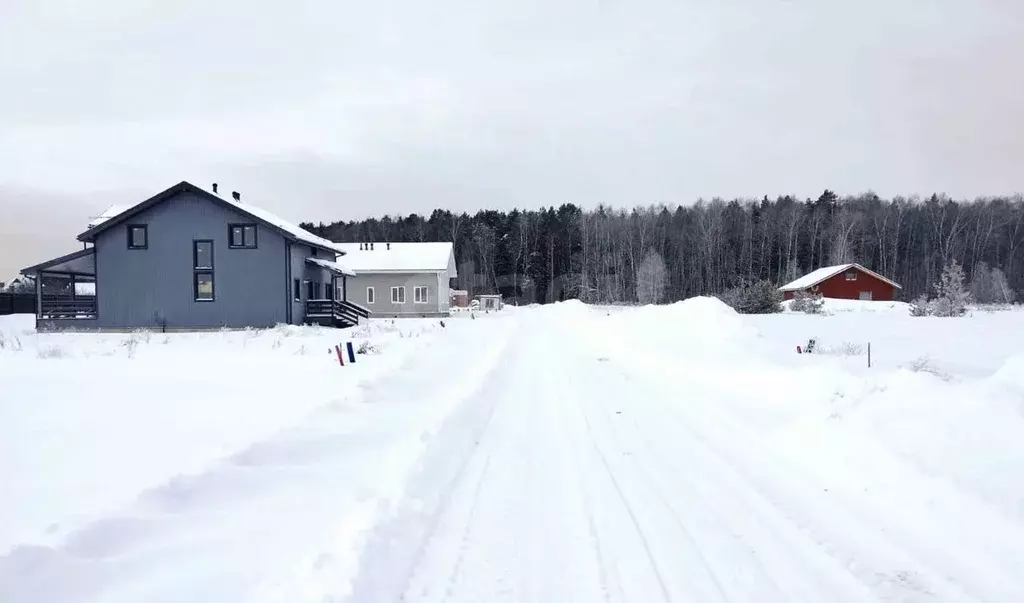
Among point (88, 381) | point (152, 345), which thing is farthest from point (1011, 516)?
point (152, 345)

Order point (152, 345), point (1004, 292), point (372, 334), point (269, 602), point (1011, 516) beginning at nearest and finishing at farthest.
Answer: point (269, 602) < point (1011, 516) < point (152, 345) < point (372, 334) < point (1004, 292)

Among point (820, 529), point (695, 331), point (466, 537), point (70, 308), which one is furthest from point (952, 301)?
point (70, 308)

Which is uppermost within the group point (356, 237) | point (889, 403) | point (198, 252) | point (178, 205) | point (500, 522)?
point (356, 237)

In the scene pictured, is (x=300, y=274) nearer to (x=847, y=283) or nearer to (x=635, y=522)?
(x=635, y=522)

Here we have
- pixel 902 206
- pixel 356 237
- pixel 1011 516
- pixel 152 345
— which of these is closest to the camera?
pixel 1011 516

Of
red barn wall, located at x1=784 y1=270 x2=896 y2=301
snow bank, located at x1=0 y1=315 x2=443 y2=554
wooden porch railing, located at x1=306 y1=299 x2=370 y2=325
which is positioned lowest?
snow bank, located at x1=0 y1=315 x2=443 y2=554

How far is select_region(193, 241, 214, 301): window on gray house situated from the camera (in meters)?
27.1

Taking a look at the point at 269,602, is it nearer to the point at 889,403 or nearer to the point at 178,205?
the point at 889,403

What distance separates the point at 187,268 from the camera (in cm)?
2695

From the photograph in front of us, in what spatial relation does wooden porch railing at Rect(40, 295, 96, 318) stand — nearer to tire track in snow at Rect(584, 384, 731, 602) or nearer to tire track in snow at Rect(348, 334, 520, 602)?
tire track in snow at Rect(348, 334, 520, 602)

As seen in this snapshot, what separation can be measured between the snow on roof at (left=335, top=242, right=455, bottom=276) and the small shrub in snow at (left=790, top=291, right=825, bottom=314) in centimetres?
2632

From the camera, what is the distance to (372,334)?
76.9 feet

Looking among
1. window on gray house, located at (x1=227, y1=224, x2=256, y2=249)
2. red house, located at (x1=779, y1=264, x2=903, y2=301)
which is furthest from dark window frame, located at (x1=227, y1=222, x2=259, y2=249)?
red house, located at (x1=779, y1=264, x2=903, y2=301)

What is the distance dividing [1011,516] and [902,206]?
86630 millimetres
